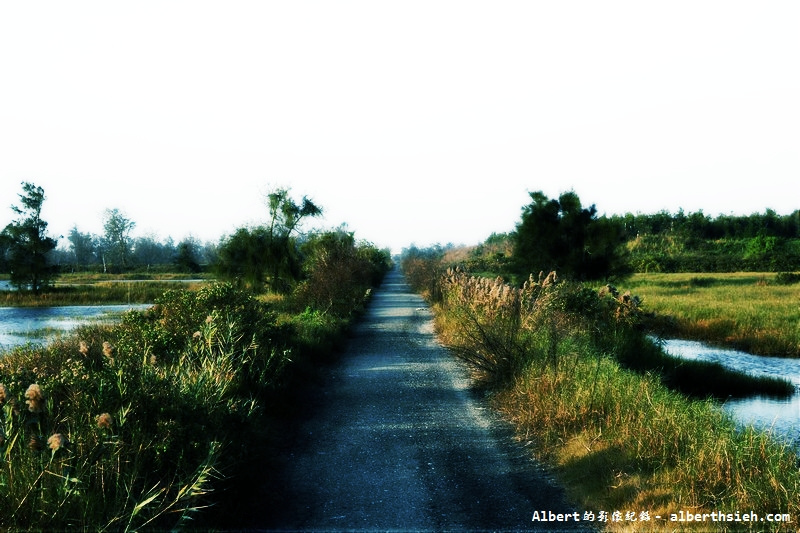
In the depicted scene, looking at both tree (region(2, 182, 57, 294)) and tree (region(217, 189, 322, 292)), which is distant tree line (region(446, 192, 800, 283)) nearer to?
tree (region(217, 189, 322, 292))

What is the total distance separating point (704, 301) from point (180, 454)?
26.4m

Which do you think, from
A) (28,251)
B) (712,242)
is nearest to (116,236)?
(28,251)

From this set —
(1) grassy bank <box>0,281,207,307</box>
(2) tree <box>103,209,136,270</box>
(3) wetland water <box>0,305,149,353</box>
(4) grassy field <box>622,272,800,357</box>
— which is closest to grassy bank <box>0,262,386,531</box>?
(3) wetland water <box>0,305,149,353</box>

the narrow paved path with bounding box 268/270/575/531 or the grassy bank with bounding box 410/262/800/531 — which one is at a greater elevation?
the grassy bank with bounding box 410/262/800/531

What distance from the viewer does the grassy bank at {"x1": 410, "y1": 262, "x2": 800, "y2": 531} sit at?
4.91 meters

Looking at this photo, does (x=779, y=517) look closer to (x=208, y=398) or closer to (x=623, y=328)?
(x=208, y=398)

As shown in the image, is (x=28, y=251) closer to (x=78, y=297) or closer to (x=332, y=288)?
(x=78, y=297)

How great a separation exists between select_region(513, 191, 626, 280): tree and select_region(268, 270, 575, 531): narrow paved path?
18150mm

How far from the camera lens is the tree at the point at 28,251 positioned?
38.9 meters

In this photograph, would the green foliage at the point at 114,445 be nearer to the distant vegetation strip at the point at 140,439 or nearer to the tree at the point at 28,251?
the distant vegetation strip at the point at 140,439

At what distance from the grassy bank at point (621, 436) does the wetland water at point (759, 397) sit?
3.47 ft

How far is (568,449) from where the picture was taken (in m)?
6.62

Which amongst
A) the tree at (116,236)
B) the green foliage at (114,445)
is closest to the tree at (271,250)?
the green foliage at (114,445)

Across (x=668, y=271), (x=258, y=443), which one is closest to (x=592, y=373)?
(x=258, y=443)
